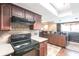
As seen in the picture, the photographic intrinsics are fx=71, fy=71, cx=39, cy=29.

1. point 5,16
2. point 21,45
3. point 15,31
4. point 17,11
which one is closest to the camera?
point 5,16

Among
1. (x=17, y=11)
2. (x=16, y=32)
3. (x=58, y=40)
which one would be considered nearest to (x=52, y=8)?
(x=17, y=11)

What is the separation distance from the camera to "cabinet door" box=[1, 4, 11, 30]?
5.70ft

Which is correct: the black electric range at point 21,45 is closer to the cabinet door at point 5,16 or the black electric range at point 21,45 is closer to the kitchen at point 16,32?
the kitchen at point 16,32

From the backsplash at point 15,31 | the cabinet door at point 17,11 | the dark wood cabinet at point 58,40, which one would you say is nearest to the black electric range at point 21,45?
the backsplash at point 15,31

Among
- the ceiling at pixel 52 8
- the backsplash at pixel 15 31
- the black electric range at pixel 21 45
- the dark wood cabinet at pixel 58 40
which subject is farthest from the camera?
the dark wood cabinet at pixel 58 40

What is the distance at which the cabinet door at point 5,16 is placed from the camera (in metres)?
1.74

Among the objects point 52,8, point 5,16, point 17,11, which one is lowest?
point 5,16

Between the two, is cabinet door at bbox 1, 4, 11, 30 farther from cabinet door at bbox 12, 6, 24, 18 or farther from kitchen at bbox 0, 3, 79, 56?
cabinet door at bbox 12, 6, 24, 18

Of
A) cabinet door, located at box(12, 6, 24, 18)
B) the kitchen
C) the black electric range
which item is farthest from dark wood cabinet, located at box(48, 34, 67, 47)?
cabinet door, located at box(12, 6, 24, 18)

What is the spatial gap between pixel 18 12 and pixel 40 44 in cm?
128

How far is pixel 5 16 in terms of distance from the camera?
180cm

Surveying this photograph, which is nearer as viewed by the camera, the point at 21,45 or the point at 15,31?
the point at 21,45

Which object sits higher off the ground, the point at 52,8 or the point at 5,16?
the point at 52,8

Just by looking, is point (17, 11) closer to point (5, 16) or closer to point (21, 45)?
point (5, 16)
